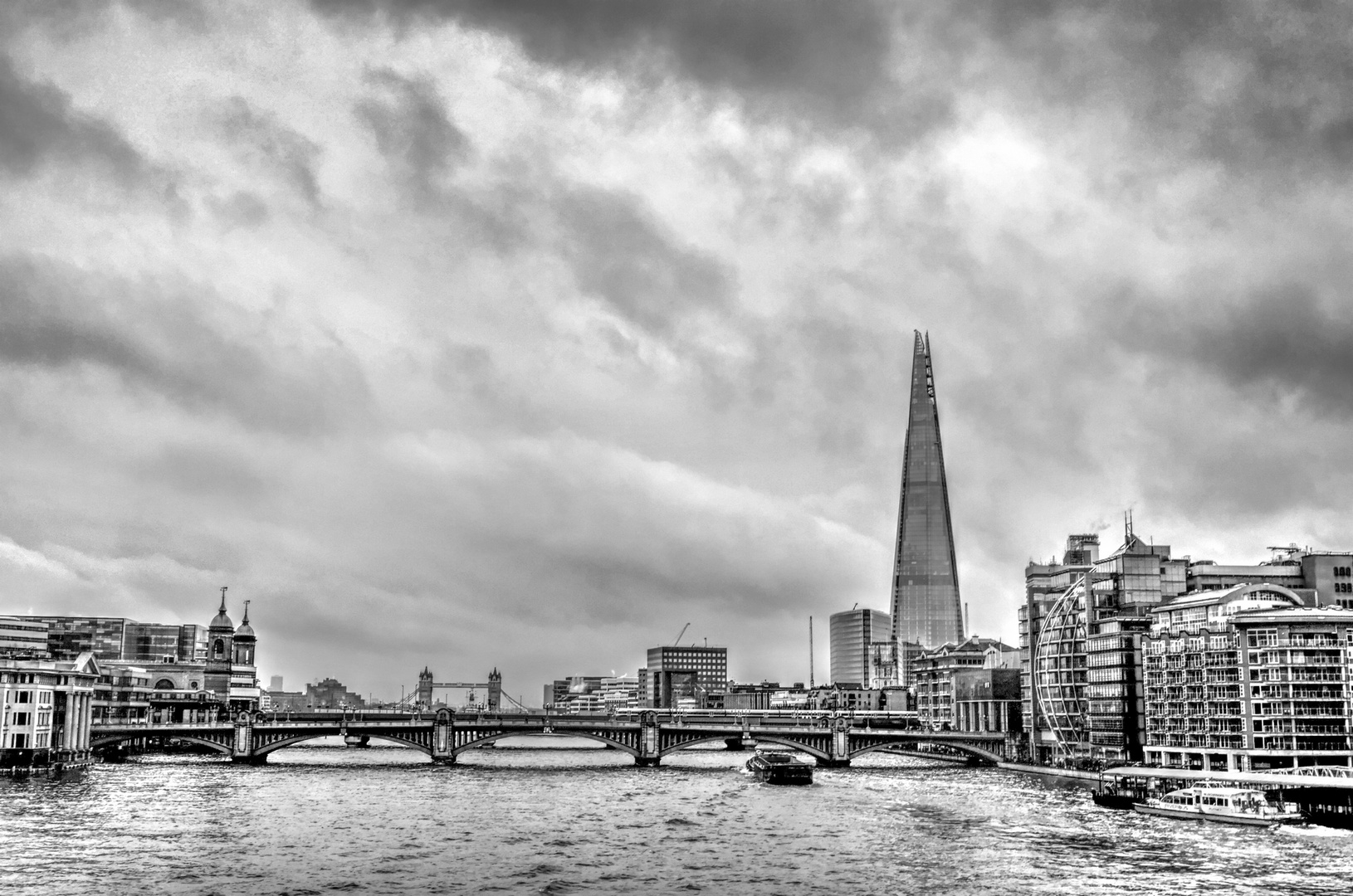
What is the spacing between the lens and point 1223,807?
142 meters

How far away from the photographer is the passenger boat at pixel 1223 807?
138625 millimetres

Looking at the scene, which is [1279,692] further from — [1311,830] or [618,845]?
[618,845]

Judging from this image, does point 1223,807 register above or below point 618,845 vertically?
above

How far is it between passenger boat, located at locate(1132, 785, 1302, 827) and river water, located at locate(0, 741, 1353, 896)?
11.3 ft

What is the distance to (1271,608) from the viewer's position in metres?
197

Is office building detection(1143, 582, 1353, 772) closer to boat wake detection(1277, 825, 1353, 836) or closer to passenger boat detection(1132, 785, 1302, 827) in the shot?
passenger boat detection(1132, 785, 1302, 827)

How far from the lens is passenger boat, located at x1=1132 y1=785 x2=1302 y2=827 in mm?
138625

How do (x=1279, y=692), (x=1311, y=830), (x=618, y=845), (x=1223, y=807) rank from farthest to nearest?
(x=1279, y=692), (x=1223, y=807), (x=1311, y=830), (x=618, y=845)

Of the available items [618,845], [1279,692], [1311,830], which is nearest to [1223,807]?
[1311,830]

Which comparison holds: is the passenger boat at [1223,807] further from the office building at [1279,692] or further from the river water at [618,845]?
the office building at [1279,692]

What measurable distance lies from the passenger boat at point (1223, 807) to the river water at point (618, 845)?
3.46 m

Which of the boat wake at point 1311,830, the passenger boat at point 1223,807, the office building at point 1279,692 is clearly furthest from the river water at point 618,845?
the office building at point 1279,692

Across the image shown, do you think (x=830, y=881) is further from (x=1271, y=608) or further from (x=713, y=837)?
(x=1271, y=608)

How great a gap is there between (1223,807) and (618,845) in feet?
212
